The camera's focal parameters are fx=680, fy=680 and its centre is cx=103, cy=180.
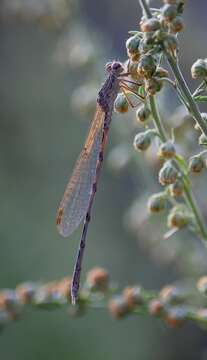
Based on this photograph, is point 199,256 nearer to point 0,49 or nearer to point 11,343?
point 11,343

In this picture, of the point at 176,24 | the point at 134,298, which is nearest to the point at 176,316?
the point at 134,298

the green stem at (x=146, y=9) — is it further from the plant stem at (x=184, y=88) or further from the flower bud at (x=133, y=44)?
the flower bud at (x=133, y=44)

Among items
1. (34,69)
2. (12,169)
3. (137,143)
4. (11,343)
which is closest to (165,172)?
(137,143)

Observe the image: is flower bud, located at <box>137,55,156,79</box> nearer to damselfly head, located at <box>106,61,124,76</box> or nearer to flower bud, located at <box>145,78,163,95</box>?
flower bud, located at <box>145,78,163,95</box>

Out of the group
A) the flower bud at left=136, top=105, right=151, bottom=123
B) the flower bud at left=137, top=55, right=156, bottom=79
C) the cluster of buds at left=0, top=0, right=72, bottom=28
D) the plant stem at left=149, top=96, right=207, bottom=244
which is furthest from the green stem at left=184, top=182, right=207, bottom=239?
the cluster of buds at left=0, top=0, right=72, bottom=28

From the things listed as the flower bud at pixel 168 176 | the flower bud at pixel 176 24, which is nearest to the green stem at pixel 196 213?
the flower bud at pixel 168 176
